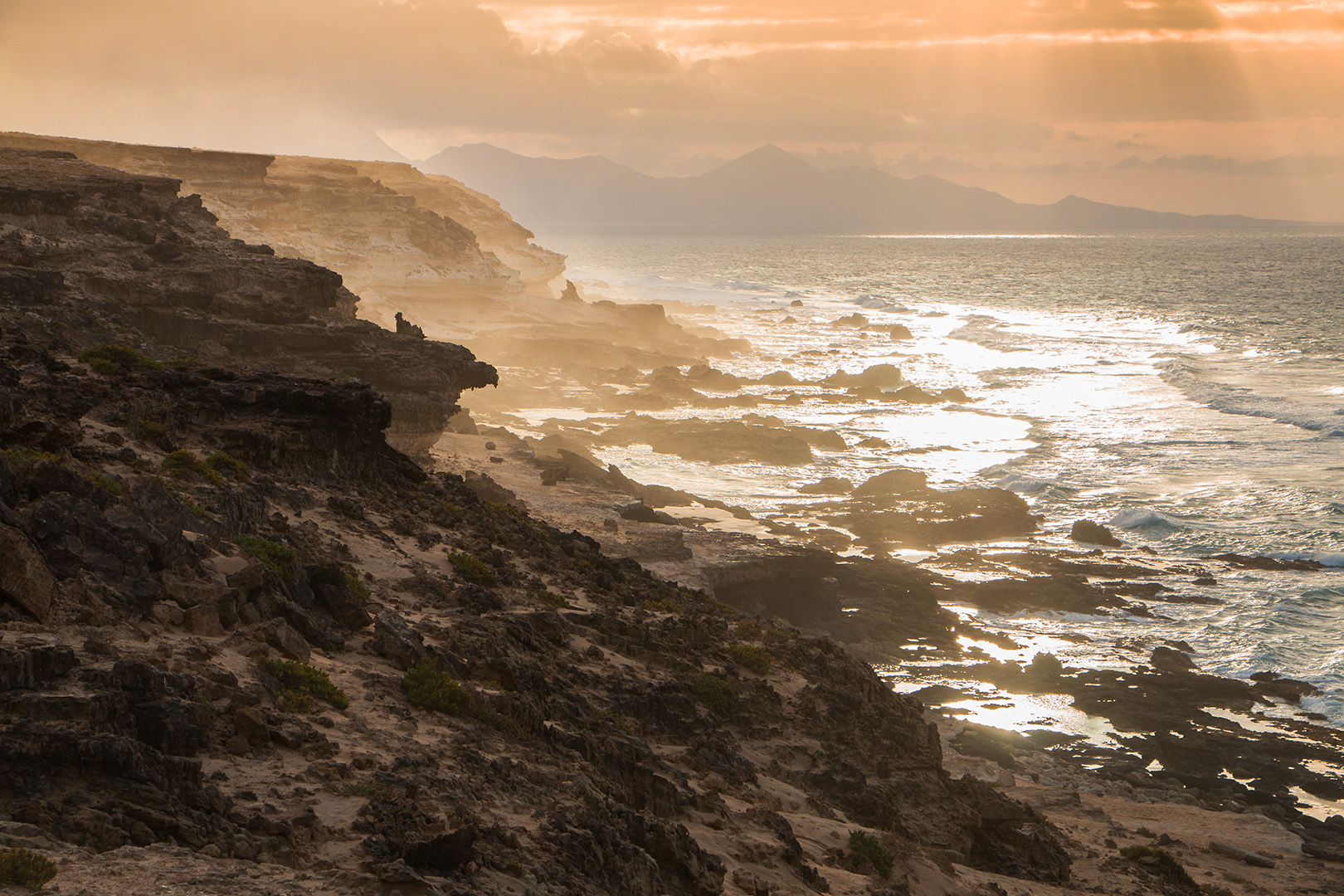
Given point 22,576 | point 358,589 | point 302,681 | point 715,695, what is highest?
point 22,576

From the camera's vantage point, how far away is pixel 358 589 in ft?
50.5

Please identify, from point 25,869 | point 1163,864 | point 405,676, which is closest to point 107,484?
point 405,676

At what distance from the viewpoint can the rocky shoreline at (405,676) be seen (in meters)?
9.61

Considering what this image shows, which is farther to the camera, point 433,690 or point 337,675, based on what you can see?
point 433,690

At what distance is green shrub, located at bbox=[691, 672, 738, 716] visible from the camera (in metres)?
17.8

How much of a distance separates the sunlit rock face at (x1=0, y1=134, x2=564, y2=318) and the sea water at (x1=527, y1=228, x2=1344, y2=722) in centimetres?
1812

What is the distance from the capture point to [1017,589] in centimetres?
3516

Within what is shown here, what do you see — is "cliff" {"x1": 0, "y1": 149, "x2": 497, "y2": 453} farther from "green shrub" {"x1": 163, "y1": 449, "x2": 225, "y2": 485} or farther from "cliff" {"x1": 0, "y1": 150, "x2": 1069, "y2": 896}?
"green shrub" {"x1": 163, "y1": 449, "x2": 225, "y2": 485}

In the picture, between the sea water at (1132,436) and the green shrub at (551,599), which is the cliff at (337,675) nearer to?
the green shrub at (551,599)

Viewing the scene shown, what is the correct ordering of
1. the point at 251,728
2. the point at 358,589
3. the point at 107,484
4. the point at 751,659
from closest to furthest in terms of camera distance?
1. the point at 251,728
2. the point at 107,484
3. the point at 358,589
4. the point at 751,659

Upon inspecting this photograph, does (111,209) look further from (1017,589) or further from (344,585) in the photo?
(1017,589)

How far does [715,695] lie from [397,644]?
617 cm

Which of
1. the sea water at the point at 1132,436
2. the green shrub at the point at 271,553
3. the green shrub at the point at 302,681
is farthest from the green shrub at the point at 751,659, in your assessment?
the sea water at the point at 1132,436

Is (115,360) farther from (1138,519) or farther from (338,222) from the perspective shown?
(338,222)
